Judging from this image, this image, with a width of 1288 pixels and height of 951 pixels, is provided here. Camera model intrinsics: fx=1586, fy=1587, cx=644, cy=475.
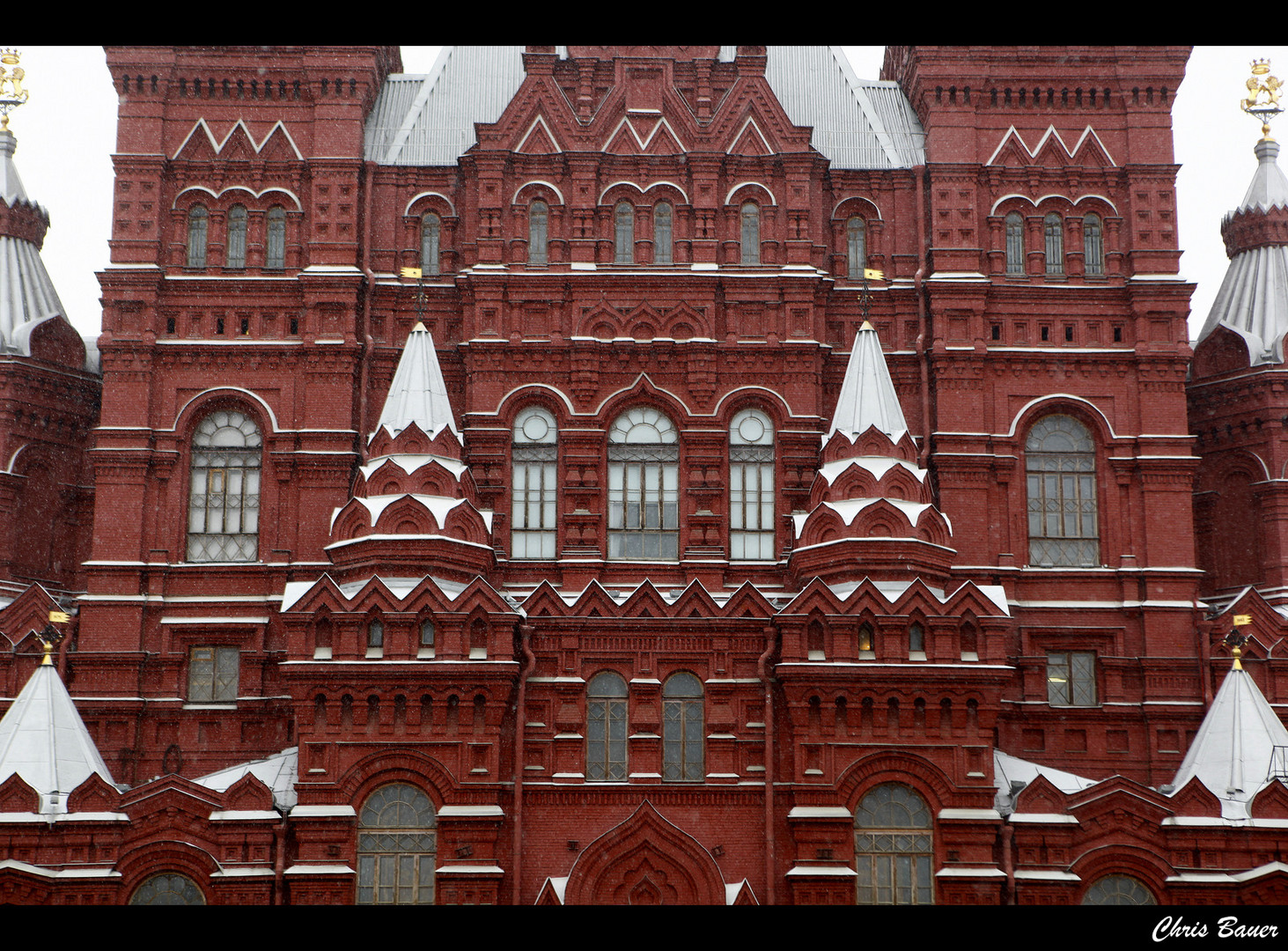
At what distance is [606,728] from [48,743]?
32.1ft

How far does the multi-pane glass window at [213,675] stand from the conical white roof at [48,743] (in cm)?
325

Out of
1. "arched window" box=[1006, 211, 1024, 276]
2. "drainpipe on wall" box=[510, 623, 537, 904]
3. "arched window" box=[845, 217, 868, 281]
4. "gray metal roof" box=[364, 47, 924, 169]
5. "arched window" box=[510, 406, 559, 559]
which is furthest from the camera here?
"gray metal roof" box=[364, 47, 924, 169]

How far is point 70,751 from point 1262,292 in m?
26.8

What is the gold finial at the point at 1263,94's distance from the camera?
37156 mm

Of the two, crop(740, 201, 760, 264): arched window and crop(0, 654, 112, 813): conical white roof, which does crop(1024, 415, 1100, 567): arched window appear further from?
crop(0, 654, 112, 813): conical white roof

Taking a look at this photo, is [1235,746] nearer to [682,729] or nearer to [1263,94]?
[682,729]

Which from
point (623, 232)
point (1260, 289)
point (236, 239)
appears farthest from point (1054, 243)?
point (236, 239)

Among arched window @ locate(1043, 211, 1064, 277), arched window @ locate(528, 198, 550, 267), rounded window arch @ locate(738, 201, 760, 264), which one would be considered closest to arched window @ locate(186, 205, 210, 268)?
arched window @ locate(528, 198, 550, 267)

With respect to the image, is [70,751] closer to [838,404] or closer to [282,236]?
[282,236]

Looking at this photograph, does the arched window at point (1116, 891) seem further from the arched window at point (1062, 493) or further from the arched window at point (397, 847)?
the arched window at point (397, 847)

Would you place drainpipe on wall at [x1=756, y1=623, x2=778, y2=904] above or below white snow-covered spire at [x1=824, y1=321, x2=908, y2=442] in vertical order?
below

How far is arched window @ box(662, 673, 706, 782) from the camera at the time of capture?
1134 inches

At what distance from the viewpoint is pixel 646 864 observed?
2816cm

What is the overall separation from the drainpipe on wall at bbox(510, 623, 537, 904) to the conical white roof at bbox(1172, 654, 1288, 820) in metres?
11.5
